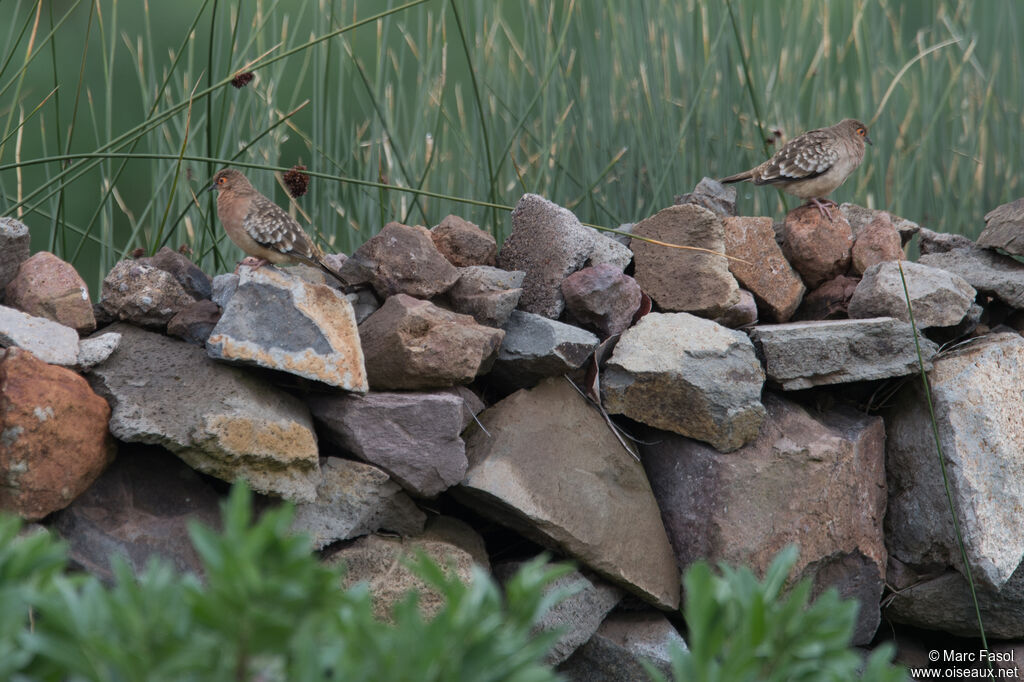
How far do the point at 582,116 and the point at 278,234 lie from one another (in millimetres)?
2010

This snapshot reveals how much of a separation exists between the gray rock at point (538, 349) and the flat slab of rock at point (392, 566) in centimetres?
60

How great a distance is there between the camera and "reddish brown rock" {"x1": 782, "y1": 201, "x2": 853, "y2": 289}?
3.77m

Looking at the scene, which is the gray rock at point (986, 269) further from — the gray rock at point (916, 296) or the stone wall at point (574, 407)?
the gray rock at point (916, 296)

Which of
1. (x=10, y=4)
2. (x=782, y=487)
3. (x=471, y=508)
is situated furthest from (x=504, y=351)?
(x=10, y=4)

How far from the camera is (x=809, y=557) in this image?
10.4ft

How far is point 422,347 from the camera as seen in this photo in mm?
2893

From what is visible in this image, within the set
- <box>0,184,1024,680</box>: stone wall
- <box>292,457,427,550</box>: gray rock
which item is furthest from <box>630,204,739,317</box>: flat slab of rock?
<box>292,457,427,550</box>: gray rock

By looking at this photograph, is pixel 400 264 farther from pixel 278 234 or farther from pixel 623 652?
pixel 623 652

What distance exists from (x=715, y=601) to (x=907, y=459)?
256cm

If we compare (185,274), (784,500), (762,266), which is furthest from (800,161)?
(185,274)

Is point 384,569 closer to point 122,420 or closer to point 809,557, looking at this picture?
point 122,420

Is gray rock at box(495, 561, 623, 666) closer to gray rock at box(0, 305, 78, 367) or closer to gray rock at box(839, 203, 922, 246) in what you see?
gray rock at box(0, 305, 78, 367)

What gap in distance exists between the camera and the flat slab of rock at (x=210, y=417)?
2.55 meters

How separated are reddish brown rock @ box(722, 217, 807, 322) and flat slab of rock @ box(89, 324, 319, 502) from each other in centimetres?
173
